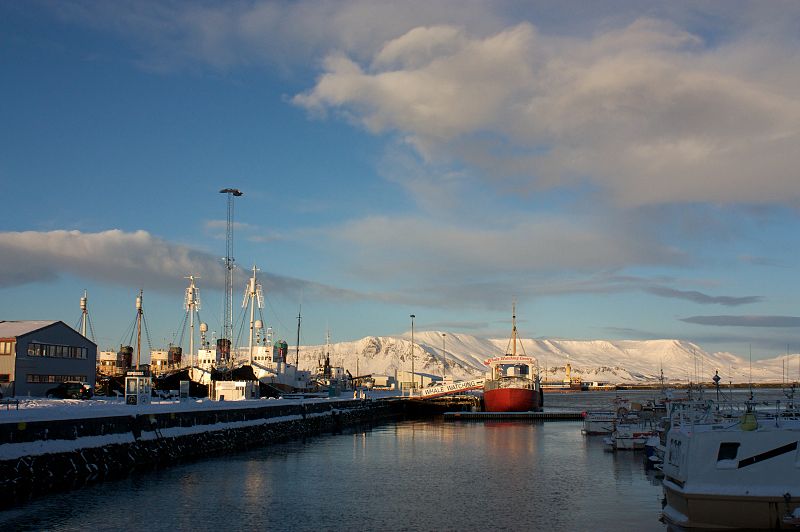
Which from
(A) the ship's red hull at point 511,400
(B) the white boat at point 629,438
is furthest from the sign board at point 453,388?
(B) the white boat at point 629,438

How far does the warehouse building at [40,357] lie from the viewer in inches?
2608

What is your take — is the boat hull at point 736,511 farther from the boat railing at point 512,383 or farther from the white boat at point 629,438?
the boat railing at point 512,383

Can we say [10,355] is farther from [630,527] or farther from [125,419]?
[630,527]

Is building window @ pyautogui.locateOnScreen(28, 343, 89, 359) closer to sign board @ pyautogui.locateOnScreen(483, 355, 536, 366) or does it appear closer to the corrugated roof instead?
the corrugated roof

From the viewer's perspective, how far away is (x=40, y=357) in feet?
230

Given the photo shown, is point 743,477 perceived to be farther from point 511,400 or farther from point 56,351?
point 511,400

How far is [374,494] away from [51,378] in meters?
46.2

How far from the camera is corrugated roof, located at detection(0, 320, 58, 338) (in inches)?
2657

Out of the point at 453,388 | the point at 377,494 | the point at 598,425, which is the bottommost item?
the point at 598,425

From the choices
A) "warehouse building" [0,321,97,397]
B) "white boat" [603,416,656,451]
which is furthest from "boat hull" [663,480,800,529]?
"warehouse building" [0,321,97,397]

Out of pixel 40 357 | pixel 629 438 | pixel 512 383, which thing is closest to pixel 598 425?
pixel 629 438

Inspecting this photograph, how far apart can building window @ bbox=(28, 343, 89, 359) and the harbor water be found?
2472 centimetres

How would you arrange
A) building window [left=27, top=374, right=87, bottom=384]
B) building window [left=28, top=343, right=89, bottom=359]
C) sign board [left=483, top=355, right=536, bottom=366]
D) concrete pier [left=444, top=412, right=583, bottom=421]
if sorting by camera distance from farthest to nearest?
sign board [left=483, top=355, right=536, bottom=366] → concrete pier [left=444, top=412, right=583, bottom=421] → building window [left=28, top=343, right=89, bottom=359] → building window [left=27, top=374, right=87, bottom=384]

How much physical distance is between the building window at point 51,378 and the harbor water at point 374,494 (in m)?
24.2
